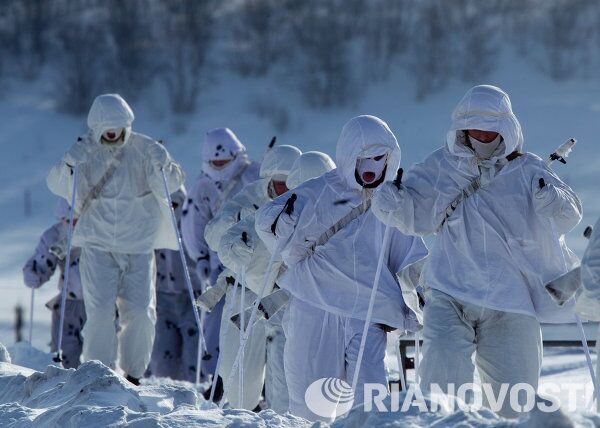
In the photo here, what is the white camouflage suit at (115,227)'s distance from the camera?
494 inches

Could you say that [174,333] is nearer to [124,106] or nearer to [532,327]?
[124,106]

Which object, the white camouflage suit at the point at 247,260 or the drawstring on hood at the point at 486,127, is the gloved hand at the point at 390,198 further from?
the white camouflage suit at the point at 247,260

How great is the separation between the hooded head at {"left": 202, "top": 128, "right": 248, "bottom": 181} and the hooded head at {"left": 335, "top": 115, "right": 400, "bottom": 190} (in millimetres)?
5148

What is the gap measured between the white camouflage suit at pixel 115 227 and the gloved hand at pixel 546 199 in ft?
16.3

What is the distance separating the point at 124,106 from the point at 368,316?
463cm

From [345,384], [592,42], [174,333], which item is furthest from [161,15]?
[345,384]

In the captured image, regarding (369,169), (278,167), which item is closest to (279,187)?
(278,167)

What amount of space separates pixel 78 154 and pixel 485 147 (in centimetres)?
492

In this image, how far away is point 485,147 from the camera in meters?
8.27

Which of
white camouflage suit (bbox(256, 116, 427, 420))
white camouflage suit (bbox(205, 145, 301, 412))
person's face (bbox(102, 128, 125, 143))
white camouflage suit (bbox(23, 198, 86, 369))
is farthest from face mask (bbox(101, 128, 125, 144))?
white camouflage suit (bbox(256, 116, 427, 420))

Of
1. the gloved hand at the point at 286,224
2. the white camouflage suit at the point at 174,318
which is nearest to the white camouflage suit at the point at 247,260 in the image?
the gloved hand at the point at 286,224

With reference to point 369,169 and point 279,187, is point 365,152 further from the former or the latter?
point 279,187

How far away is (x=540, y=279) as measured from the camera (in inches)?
319

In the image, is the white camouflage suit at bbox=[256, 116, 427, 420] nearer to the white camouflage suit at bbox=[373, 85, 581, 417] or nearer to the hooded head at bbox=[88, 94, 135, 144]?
the white camouflage suit at bbox=[373, 85, 581, 417]
